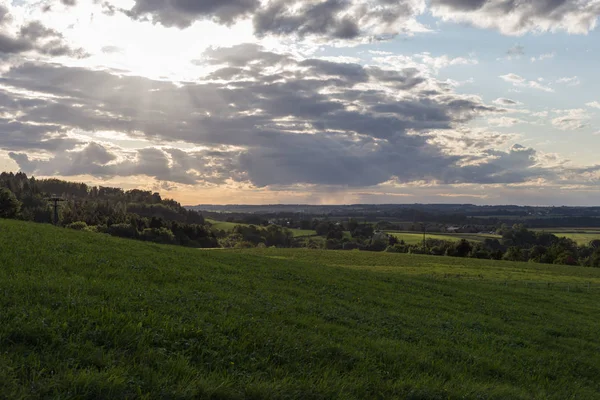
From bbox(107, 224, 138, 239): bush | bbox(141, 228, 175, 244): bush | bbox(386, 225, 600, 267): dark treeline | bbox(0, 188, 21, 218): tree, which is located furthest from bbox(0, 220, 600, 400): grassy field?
bbox(107, 224, 138, 239): bush

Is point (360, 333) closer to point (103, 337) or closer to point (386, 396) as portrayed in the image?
point (386, 396)

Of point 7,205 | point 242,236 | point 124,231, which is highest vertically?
point 7,205

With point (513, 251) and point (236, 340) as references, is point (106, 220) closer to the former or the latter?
point (513, 251)

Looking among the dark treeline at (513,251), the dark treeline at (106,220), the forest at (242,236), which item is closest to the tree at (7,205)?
the forest at (242,236)

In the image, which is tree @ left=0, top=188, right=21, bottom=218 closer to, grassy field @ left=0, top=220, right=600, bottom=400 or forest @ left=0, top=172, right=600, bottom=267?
forest @ left=0, top=172, right=600, bottom=267

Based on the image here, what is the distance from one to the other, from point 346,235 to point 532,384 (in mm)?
179629

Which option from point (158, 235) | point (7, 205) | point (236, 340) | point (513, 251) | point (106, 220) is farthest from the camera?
point (106, 220)

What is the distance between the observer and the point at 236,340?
1154cm

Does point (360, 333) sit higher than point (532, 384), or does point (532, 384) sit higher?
point (360, 333)

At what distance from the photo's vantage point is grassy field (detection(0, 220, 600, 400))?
28.3 ft

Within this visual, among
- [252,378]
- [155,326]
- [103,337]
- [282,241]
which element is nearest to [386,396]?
[252,378]

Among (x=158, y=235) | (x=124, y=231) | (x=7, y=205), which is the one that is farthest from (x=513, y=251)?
(x=7, y=205)

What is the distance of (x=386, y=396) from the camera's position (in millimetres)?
10430

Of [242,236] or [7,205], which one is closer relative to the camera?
[7,205]
